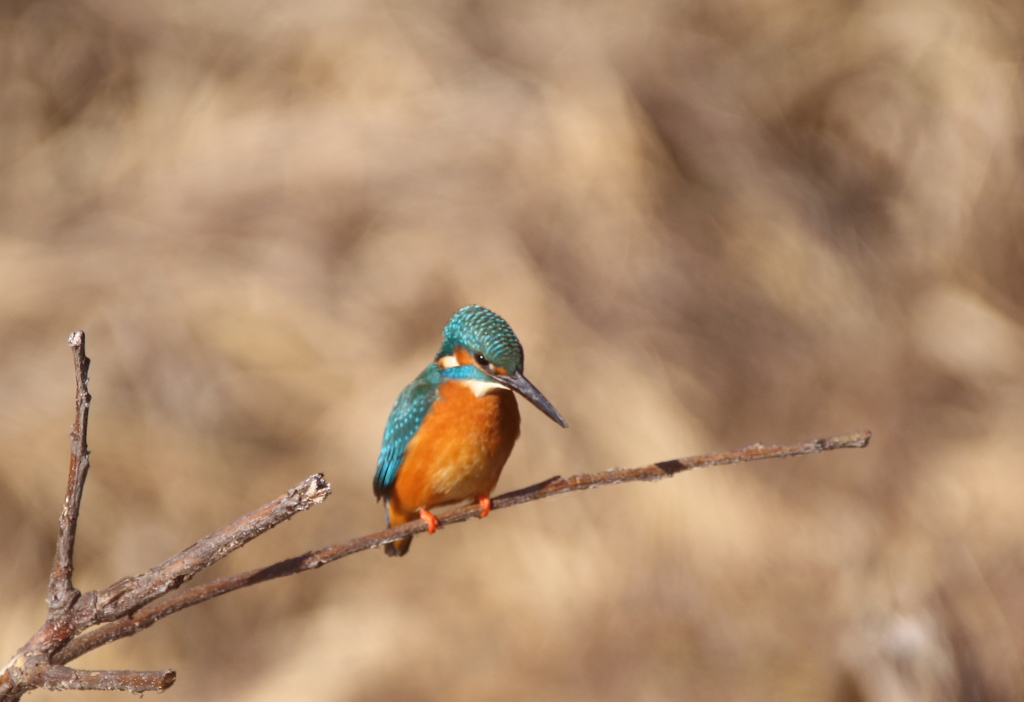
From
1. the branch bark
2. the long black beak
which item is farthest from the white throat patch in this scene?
the branch bark

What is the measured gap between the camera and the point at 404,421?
68.2 inches

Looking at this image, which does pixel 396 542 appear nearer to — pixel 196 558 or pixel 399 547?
pixel 399 547

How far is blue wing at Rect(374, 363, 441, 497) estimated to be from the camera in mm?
1698

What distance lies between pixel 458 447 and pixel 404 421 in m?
0.21

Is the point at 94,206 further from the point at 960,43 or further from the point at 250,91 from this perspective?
the point at 960,43

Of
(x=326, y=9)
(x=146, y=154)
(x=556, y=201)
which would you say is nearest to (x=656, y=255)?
(x=556, y=201)

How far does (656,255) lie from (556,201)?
0.63 meters

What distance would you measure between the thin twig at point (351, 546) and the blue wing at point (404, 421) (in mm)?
525

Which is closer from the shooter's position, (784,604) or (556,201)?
(784,604)

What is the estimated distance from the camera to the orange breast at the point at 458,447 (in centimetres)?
156

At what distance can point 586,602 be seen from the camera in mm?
3996

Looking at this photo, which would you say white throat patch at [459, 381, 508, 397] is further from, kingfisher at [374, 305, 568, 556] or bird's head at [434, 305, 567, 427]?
bird's head at [434, 305, 567, 427]

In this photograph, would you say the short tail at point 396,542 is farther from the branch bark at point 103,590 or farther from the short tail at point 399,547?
the branch bark at point 103,590

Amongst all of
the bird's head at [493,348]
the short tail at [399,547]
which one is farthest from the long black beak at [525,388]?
the short tail at [399,547]
